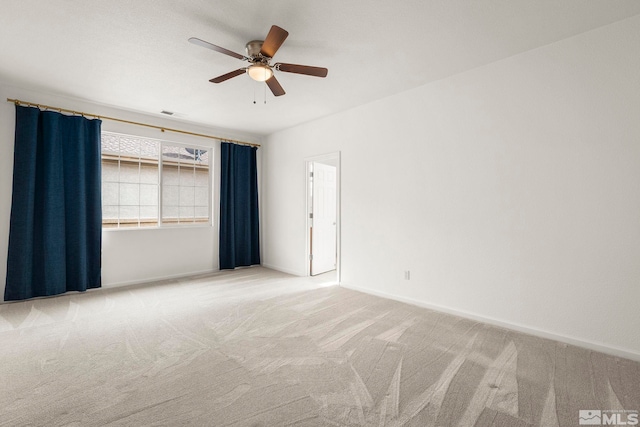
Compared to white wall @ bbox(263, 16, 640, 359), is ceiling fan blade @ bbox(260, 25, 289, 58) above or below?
above

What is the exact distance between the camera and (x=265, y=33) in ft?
8.46

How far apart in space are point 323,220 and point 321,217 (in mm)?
85

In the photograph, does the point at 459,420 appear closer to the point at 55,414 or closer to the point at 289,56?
the point at 55,414

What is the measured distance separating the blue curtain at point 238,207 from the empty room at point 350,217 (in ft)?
2.82

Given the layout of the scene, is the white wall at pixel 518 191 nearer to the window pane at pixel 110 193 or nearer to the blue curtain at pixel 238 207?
the blue curtain at pixel 238 207

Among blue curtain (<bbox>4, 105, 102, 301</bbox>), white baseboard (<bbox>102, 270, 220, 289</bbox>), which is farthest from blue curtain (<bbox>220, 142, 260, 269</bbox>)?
blue curtain (<bbox>4, 105, 102, 301</bbox>)

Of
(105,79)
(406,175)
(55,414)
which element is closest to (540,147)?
(406,175)

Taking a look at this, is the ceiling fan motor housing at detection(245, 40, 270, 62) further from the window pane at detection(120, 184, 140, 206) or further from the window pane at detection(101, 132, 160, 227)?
the window pane at detection(120, 184, 140, 206)

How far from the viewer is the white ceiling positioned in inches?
88.7

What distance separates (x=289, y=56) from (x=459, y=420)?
330 cm

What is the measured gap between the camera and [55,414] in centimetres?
178

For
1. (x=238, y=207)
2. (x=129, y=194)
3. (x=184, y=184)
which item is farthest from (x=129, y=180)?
(x=238, y=207)

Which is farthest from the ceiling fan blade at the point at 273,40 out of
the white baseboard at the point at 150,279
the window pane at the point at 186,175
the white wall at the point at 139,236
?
the white baseboard at the point at 150,279

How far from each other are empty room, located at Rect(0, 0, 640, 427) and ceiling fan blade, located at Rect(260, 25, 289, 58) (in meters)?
0.03
